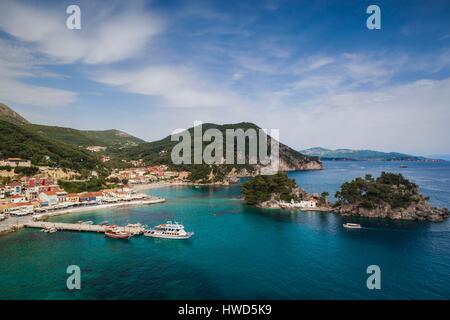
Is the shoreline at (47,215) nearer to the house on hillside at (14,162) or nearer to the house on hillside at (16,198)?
the house on hillside at (16,198)

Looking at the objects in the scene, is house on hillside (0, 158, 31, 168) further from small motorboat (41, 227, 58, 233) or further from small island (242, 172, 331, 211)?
small island (242, 172, 331, 211)

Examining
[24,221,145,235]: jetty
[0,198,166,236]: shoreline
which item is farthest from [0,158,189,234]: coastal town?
[24,221,145,235]: jetty

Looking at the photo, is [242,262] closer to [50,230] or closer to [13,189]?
[50,230]

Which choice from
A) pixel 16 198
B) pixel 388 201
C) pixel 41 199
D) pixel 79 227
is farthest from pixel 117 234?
pixel 388 201

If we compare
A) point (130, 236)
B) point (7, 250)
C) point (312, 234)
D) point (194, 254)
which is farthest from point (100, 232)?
point (312, 234)

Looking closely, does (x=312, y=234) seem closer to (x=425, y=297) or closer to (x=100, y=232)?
(x=425, y=297)
